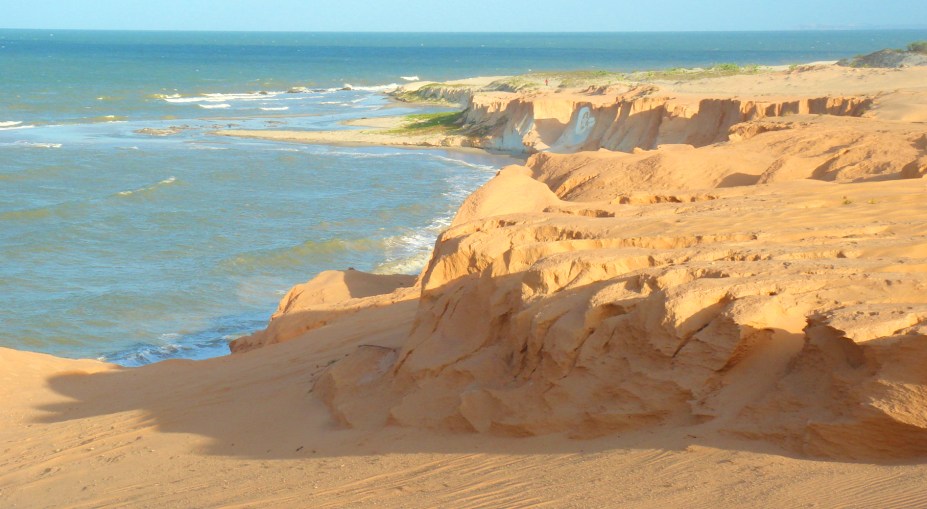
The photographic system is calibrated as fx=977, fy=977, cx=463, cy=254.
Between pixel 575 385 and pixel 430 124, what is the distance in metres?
36.9

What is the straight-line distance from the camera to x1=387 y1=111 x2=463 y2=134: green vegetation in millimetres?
41281

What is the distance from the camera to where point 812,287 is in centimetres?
612

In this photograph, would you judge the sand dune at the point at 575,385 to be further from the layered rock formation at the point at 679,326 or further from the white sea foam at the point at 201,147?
the white sea foam at the point at 201,147

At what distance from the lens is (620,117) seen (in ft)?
99.8

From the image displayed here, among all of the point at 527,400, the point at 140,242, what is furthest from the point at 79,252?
the point at 527,400

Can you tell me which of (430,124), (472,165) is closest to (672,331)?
(472,165)

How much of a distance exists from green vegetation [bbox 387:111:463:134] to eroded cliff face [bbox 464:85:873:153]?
2.95 ft

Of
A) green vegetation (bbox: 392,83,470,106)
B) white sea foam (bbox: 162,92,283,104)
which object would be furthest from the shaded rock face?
white sea foam (bbox: 162,92,283,104)

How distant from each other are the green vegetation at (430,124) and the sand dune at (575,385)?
30197 millimetres

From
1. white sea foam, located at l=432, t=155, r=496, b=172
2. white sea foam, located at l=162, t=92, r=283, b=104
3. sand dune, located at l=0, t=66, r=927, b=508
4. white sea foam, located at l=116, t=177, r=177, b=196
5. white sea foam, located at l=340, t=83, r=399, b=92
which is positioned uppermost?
sand dune, located at l=0, t=66, r=927, b=508

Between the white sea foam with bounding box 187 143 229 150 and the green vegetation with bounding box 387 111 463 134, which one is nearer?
the white sea foam with bounding box 187 143 229 150

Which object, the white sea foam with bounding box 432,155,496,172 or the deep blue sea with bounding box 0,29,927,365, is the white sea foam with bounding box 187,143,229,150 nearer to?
the deep blue sea with bounding box 0,29,927,365

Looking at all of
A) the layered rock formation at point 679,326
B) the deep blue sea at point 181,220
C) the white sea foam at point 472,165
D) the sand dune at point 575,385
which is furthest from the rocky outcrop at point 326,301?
the white sea foam at point 472,165

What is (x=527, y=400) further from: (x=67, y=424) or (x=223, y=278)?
(x=223, y=278)
